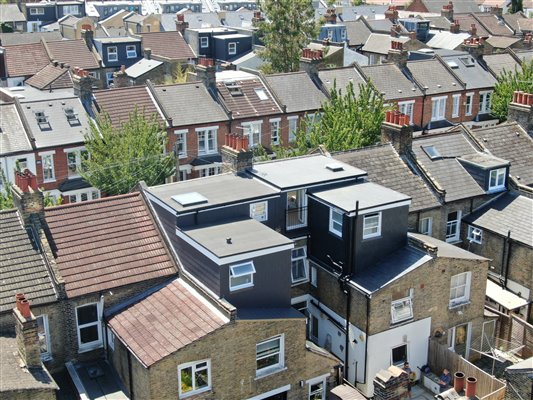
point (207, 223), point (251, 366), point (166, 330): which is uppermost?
point (207, 223)

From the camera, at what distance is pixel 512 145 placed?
139ft

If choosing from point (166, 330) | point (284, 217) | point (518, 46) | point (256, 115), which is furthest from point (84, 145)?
point (518, 46)

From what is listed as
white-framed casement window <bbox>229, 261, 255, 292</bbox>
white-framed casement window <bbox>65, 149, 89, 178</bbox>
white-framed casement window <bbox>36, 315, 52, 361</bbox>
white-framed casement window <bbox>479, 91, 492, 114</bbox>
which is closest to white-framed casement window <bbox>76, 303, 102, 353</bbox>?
white-framed casement window <bbox>36, 315, 52, 361</bbox>

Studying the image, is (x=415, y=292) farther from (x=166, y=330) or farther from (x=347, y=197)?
(x=166, y=330)

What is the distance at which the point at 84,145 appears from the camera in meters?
49.1

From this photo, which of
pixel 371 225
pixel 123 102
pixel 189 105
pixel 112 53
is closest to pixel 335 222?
pixel 371 225

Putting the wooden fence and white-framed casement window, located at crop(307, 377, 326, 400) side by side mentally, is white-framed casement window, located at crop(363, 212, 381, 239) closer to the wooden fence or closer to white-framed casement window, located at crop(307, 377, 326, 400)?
the wooden fence

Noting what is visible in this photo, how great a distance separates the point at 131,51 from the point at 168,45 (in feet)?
20.3

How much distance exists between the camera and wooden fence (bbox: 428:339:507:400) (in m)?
28.0

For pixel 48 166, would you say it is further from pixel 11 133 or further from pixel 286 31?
pixel 286 31

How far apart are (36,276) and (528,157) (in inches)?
1177

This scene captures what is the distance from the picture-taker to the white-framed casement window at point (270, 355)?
26.0m

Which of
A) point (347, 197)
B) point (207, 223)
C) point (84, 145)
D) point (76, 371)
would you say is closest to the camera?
point (76, 371)

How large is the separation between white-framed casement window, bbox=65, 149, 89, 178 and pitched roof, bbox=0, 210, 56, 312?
2108 centimetres
